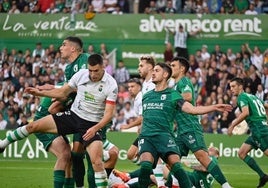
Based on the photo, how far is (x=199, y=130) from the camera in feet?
52.7

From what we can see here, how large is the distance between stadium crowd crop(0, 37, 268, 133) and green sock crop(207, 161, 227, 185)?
1212 cm

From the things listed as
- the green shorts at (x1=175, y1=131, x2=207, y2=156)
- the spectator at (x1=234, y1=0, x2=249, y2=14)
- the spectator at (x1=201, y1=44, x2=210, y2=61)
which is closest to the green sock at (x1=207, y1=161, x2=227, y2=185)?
the green shorts at (x1=175, y1=131, x2=207, y2=156)

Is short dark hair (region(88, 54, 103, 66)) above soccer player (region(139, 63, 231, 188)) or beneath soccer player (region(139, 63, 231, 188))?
above

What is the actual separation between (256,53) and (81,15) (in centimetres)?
698

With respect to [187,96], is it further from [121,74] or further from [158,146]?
[121,74]

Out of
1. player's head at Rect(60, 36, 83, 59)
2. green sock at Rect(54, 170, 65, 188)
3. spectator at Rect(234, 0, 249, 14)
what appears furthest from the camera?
spectator at Rect(234, 0, 249, 14)

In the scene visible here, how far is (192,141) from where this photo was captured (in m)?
15.9

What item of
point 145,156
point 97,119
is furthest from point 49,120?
point 145,156

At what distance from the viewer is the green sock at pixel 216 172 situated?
606 inches

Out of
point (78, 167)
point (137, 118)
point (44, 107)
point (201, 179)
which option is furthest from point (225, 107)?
point (137, 118)

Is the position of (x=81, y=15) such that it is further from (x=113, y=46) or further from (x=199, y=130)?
(x=199, y=130)

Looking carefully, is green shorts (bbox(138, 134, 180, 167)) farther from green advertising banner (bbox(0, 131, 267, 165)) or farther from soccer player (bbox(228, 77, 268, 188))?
green advertising banner (bbox(0, 131, 267, 165))

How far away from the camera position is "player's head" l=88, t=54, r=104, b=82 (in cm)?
1427

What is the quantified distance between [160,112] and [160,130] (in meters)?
0.29
